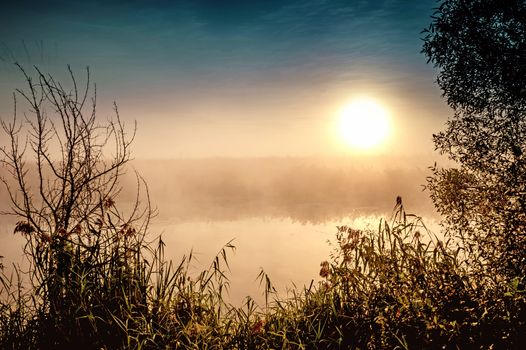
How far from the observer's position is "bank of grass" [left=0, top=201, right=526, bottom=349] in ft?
16.0

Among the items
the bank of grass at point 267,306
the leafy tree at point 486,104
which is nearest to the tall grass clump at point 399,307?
the bank of grass at point 267,306

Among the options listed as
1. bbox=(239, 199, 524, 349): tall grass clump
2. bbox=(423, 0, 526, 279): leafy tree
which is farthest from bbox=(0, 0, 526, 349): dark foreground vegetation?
bbox=(423, 0, 526, 279): leafy tree

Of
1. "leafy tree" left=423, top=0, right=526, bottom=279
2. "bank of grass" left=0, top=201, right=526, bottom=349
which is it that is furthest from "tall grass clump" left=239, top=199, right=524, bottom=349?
"leafy tree" left=423, top=0, right=526, bottom=279

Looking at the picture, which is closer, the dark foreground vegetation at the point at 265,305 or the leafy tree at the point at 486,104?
the dark foreground vegetation at the point at 265,305

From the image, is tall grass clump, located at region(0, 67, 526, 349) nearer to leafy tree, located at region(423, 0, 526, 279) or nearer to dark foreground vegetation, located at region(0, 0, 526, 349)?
dark foreground vegetation, located at region(0, 0, 526, 349)

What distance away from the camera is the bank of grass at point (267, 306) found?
192 inches

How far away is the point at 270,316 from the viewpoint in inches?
224

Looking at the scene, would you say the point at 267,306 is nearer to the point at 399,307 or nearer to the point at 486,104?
the point at 399,307

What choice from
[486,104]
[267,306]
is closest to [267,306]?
[267,306]

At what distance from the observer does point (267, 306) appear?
589cm

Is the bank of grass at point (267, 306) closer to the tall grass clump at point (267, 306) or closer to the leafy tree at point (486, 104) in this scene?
the tall grass clump at point (267, 306)

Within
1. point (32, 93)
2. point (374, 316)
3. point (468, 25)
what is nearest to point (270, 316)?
point (374, 316)

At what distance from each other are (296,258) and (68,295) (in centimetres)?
7802

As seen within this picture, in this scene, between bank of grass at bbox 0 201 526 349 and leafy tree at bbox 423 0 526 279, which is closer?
bank of grass at bbox 0 201 526 349
